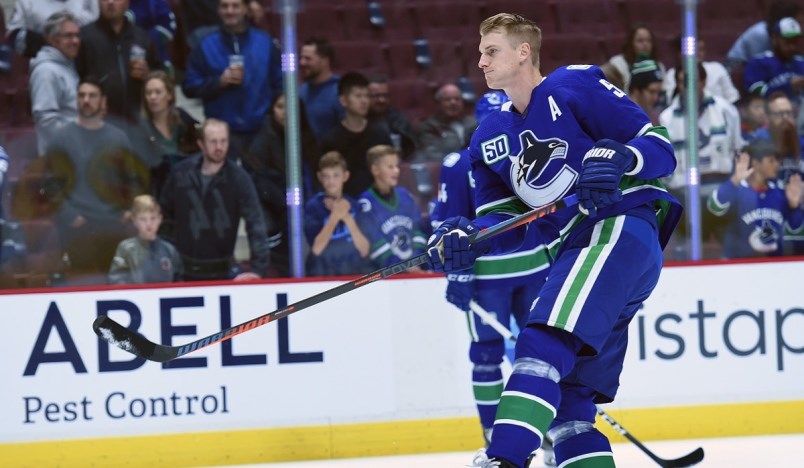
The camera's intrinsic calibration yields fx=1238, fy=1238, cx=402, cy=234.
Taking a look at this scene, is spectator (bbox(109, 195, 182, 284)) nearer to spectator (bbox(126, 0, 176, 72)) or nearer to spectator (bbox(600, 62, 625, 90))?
spectator (bbox(126, 0, 176, 72))

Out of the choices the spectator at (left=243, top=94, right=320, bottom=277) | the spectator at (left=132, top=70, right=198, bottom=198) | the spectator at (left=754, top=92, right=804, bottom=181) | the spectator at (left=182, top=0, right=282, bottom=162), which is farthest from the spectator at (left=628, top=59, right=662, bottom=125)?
the spectator at (left=132, top=70, right=198, bottom=198)

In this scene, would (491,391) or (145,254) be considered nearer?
(491,391)

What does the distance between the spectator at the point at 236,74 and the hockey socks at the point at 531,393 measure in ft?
8.00

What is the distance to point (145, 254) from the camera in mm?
4664

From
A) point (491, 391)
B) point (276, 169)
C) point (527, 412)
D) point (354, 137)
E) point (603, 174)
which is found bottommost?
point (491, 391)

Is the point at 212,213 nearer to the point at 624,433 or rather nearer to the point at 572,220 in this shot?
the point at 624,433

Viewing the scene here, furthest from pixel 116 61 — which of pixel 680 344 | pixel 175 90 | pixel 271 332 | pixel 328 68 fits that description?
pixel 680 344

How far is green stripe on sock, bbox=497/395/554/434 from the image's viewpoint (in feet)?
8.00

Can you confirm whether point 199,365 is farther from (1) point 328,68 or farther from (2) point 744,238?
(2) point 744,238

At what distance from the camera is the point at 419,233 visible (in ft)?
15.8

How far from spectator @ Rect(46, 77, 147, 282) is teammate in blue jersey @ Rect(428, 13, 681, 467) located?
2.08 metres

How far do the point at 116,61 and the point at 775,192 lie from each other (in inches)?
105

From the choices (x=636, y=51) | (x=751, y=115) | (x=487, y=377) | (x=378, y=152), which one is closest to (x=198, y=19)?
(x=378, y=152)

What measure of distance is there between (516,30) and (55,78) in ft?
8.30
